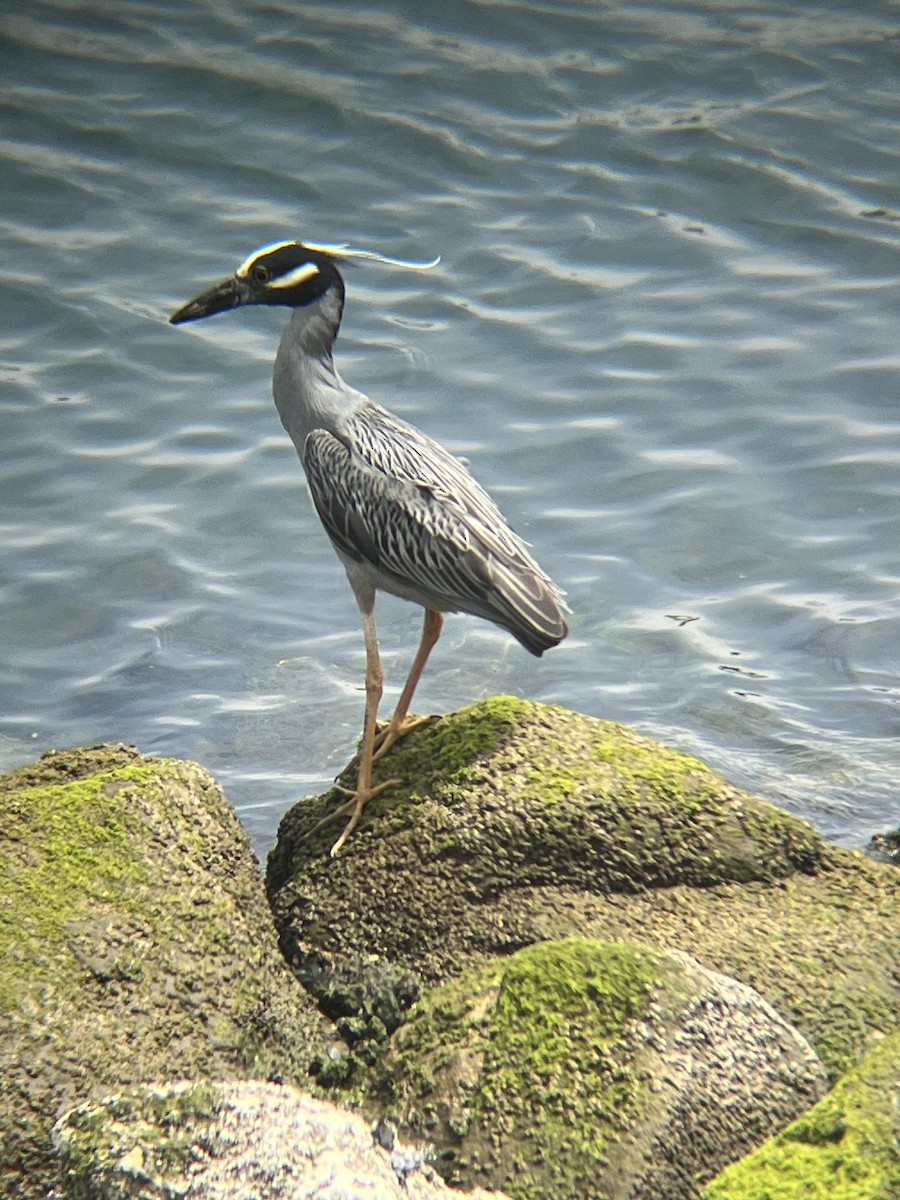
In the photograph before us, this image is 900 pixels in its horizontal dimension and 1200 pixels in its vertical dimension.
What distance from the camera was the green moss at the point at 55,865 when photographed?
412cm

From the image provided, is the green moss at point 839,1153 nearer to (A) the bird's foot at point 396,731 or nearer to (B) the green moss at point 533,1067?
(B) the green moss at point 533,1067

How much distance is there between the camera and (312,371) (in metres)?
5.96

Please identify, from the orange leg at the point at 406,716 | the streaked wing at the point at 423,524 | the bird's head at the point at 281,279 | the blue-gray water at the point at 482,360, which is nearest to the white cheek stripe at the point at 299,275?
the bird's head at the point at 281,279

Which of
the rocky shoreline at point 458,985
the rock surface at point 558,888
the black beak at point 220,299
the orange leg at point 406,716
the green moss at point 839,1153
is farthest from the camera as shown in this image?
the black beak at point 220,299

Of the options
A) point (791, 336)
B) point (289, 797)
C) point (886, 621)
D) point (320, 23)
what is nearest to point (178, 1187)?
point (289, 797)

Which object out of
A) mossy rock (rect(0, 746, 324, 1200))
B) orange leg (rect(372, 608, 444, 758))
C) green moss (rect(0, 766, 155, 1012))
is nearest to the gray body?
orange leg (rect(372, 608, 444, 758))

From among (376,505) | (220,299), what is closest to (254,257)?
(220,299)

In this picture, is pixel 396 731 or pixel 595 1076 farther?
pixel 396 731

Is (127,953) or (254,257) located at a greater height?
(254,257)

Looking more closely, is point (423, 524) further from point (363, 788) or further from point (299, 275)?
point (299, 275)

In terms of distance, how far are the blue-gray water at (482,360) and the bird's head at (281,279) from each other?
256 centimetres

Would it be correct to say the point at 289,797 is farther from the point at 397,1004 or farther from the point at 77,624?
the point at 397,1004

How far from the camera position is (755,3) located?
52.1 ft

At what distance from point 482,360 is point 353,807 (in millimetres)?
6671
